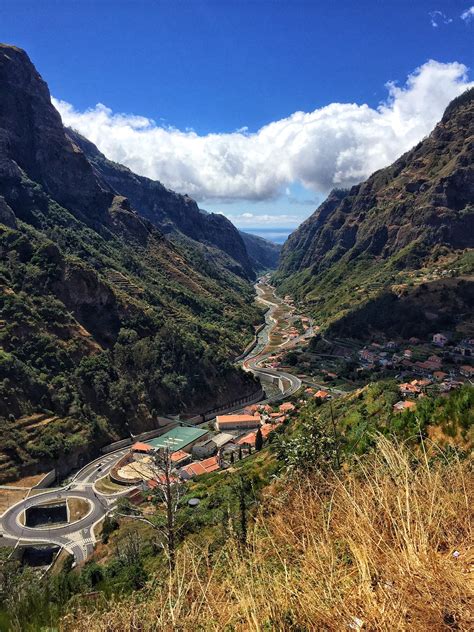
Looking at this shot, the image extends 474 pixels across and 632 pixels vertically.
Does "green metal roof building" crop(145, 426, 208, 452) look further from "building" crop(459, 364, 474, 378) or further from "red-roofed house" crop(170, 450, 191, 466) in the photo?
"building" crop(459, 364, 474, 378)

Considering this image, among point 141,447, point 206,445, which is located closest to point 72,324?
point 141,447

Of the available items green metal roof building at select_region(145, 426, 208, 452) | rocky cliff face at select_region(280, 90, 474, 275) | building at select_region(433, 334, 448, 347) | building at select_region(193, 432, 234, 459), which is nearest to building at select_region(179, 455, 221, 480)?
building at select_region(193, 432, 234, 459)

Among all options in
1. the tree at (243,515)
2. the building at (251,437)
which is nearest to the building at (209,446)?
the building at (251,437)

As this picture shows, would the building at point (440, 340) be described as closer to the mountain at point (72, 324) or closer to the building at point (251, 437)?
the mountain at point (72, 324)

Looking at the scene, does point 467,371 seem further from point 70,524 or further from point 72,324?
point 72,324

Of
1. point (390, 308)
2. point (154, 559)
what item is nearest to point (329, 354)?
point (390, 308)

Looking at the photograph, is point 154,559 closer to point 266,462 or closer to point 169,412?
point 266,462
